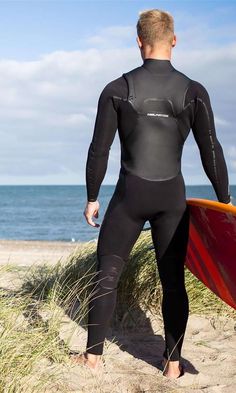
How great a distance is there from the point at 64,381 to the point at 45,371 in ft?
0.46

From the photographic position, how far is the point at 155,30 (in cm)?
353

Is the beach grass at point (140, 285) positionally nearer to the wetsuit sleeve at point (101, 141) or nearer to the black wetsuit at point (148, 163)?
the black wetsuit at point (148, 163)

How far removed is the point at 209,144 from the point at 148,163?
0.41 m

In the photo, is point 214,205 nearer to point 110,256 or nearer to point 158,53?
point 110,256

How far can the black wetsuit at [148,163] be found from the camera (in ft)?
11.7

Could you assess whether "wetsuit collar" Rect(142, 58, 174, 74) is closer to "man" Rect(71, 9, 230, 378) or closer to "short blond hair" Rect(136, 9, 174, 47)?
"man" Rect(71, 9, 230, 378)

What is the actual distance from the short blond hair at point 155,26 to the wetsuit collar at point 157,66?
0.38ft

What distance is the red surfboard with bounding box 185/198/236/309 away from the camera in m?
3.55

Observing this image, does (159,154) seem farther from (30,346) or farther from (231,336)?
(231,336)

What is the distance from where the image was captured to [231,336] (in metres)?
4.81

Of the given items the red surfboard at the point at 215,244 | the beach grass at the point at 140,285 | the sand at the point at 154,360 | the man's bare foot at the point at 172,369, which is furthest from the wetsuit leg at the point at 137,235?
the beach grass at the point at 140,285

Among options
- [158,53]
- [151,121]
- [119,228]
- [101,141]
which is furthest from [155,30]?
[119,228]

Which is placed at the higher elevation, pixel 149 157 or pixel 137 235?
pixel 149 157

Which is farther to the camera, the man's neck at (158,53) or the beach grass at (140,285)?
the beach grass at (140,285)
